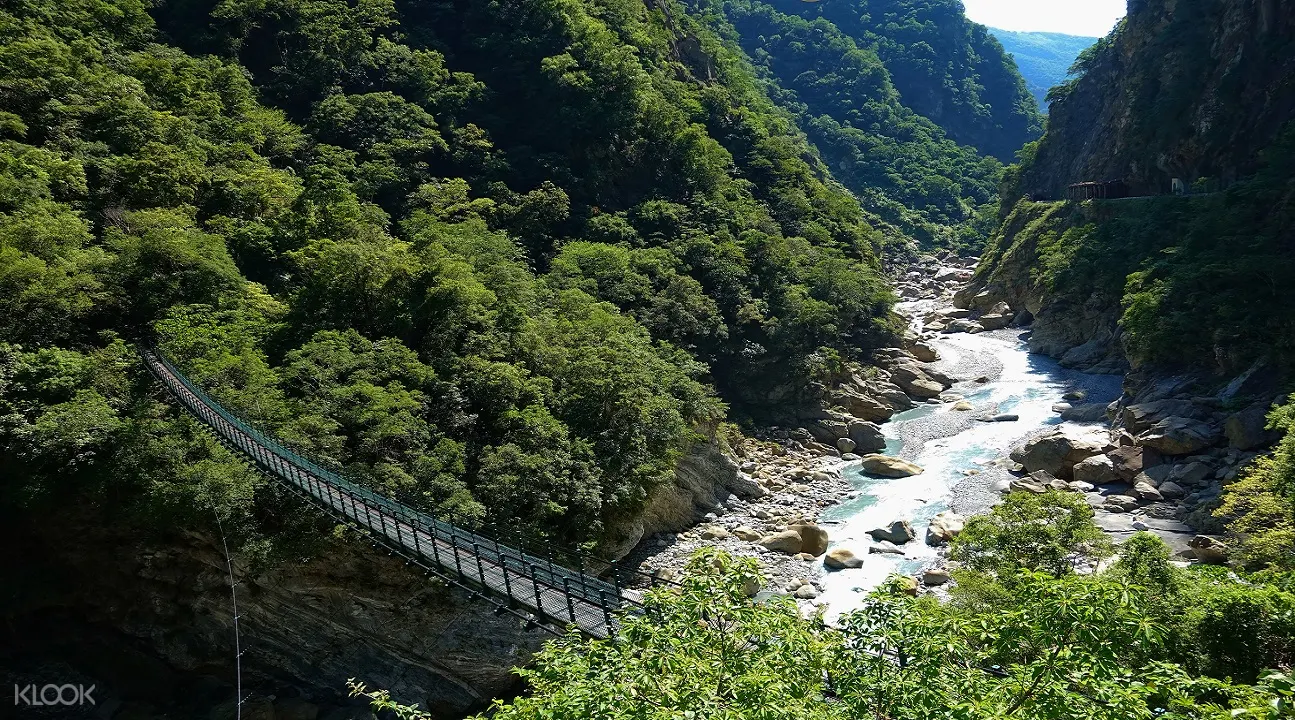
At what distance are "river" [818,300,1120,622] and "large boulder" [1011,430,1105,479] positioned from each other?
0.96 metres

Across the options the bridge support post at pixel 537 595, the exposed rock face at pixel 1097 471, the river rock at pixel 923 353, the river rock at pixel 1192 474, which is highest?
the bridge support post at pixel 537 595

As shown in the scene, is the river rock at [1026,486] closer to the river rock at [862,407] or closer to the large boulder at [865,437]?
the large boulder at [865,437]

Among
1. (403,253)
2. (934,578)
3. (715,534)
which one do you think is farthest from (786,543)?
(403,253)

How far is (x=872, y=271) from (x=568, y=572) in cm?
3403

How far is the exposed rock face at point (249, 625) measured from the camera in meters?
15.6

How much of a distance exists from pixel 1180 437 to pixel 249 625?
2500 cm

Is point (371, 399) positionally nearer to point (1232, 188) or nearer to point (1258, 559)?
point (1258, 559)

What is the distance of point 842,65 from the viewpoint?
93500 mm

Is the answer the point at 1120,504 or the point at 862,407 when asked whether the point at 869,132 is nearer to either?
the point at 862,407

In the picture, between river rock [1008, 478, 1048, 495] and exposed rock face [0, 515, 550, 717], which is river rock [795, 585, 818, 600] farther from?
river rock [1008, 478, 1048, 495]

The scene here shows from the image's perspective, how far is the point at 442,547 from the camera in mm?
12352

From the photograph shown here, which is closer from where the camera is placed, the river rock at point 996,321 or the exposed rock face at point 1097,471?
the exposed rock face at point 1097,471

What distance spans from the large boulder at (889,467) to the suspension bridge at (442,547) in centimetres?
1259

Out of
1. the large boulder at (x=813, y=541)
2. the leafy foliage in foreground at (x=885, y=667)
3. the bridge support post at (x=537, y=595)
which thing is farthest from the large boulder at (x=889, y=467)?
the leafy foliage in foreground at (x=885, y=667)
